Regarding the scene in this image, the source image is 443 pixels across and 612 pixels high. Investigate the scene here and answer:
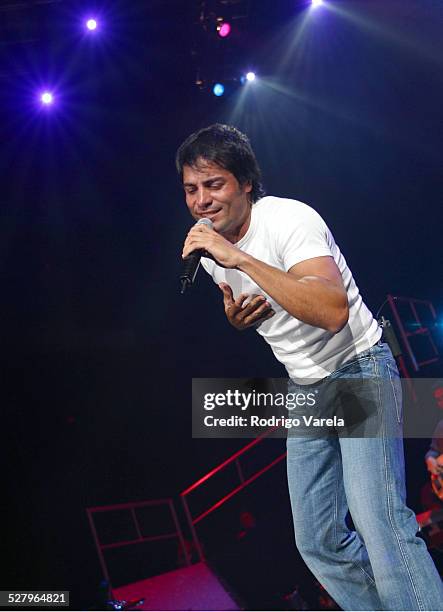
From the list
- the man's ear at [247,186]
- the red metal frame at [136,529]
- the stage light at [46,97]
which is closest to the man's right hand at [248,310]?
the man's ear at [247,186]

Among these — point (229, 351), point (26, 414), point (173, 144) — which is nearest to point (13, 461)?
point (26, 414)

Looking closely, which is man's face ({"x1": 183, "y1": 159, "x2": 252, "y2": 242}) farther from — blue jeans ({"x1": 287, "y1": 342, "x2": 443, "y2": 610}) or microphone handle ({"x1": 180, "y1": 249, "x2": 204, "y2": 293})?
blue jeans ({"x1": 287, "y1": 342, "x2": 443, "y2": 610})

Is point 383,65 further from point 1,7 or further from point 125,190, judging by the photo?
point 1,7

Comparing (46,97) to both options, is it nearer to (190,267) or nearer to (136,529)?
(190,267)

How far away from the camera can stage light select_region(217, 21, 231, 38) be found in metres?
4.67

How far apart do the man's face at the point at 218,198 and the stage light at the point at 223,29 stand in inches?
121

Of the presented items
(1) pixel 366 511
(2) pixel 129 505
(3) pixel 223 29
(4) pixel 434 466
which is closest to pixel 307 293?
(1) pixel 366 511

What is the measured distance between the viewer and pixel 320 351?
1984 millimetres

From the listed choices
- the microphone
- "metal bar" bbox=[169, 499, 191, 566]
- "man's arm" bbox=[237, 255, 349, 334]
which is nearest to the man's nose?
the microphone

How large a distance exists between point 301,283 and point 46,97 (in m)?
4.45

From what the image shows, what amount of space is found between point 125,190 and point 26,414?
2.68 metres

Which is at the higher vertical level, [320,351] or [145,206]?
[145,206]

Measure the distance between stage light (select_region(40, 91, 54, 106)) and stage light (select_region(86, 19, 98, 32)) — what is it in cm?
75

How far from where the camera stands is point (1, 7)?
14.4ft
